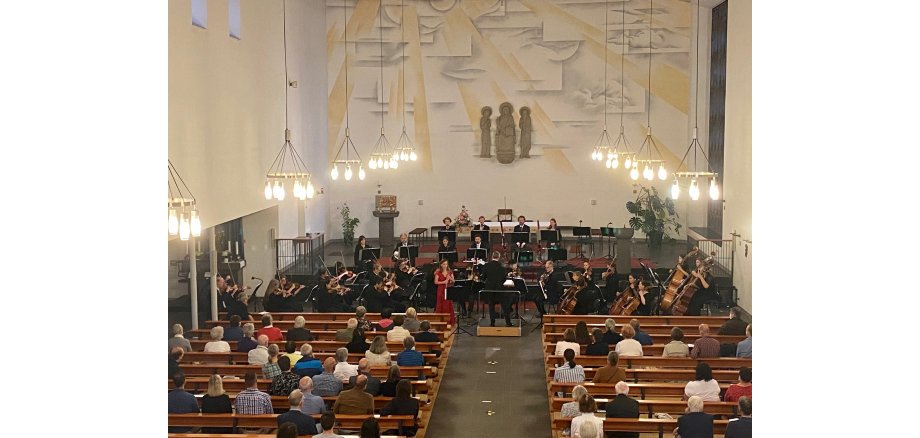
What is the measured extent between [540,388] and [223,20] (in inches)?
318

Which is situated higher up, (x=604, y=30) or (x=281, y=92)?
(x=604, y=30)

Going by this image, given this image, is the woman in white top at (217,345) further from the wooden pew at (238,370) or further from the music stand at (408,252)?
the music stand at (408,252)

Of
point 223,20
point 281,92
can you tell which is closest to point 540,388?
point 223,20

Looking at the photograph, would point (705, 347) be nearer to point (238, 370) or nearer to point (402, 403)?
point (402, 403)

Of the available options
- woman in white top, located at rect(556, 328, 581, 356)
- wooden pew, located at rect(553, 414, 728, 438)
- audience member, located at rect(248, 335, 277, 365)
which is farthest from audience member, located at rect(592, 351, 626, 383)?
audience member, located at rect(248, 335, 277, 365)

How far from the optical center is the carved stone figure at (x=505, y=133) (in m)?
27.3

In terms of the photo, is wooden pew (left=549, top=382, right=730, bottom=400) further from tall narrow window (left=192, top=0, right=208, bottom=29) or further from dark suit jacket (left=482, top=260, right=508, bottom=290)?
tall narrow window (left=192, top=0, right=208, bottom=29)

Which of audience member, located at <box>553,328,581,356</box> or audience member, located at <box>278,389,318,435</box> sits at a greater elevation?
audience member, located at <box>553,328,581,356</box>

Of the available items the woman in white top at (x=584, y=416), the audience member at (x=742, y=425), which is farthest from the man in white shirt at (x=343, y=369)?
the audience member at (x=742, y=425)

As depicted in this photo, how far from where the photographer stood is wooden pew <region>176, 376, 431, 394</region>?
A: 10836mm

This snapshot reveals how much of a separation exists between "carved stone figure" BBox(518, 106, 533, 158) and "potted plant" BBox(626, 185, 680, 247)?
3244 millimetres

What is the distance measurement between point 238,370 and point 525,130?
17010 mm
